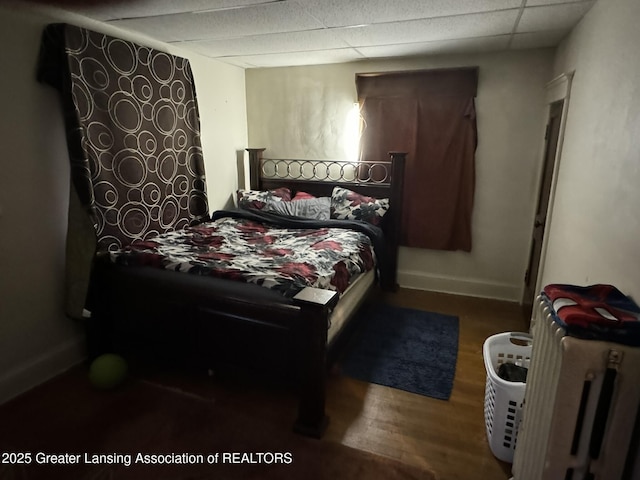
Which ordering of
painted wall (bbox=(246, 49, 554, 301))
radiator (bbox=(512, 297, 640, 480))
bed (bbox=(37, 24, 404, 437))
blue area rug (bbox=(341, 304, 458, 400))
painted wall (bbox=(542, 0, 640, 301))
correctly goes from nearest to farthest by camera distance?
radiator (bbox=(512, 297, 640, 480)) < painted wall (bbox=(542, 0, 640, 301)) < bed (bbox=(37, 24, 404, 437)) < blue area rug (bbox=(341, 304, 458, 400)) < painted wall (bbox=(246, 49, 554, 301))

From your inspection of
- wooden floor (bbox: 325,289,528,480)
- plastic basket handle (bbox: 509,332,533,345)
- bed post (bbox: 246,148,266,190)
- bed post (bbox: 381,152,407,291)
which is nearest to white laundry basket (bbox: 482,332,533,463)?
wooden floor (bbox: 325,289,528,480)

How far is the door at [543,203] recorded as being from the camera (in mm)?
2812

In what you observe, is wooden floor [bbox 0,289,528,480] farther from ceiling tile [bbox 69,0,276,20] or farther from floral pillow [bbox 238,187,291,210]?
ceiling tile [bbox 69,0,276,20]

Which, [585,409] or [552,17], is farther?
[552,17]

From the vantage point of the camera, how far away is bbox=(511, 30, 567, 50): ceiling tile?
8.95 feet

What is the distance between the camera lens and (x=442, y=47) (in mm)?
3139

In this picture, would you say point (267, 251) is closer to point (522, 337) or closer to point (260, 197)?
point (260, 197)

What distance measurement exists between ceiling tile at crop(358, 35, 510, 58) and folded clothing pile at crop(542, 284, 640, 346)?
2215 mm

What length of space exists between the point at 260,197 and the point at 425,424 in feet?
8.09

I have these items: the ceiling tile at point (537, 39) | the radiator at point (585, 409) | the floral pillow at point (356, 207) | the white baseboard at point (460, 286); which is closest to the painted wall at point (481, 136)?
the white baseboard at point (460, 286)

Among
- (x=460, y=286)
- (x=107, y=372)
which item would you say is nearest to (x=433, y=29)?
(x=460, y=286)

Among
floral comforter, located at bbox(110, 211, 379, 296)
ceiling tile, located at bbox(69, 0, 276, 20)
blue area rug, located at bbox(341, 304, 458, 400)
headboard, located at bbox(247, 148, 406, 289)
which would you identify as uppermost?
ceiling tile, located at bbox(69, 0, 276, 20)

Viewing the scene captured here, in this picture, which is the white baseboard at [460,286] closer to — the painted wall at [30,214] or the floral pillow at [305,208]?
the floral pillow at [305,208]

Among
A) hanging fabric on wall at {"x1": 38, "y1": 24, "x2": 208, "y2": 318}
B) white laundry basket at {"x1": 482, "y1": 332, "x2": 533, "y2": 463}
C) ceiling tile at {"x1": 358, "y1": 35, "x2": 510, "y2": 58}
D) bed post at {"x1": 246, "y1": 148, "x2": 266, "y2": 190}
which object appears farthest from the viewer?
bed post at {"x1": 246, "y1": 148, "x2": 266, "y2": 190}
